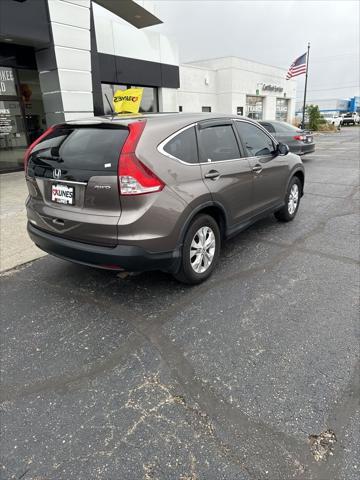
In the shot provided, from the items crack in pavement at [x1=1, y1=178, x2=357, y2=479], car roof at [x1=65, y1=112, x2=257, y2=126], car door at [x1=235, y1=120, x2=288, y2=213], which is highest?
car roof at [x1=65, y1=112, x2=257, y2=126]

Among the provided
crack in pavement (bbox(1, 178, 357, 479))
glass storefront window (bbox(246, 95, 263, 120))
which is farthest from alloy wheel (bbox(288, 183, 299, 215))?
glass storefront window (bbox(246, 95, 263, 120))

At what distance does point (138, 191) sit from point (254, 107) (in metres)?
33.1

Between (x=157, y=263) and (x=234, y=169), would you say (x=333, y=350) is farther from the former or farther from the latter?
(x=234, y=169)

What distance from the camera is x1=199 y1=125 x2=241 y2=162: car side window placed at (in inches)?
142

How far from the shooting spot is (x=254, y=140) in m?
4.55

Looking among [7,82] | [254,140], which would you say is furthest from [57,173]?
[7,82]

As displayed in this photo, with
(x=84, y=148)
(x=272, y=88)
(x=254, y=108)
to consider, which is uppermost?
(x=272, y=88)

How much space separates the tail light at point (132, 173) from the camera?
9.23 ft

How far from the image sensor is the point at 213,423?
81.0 inches

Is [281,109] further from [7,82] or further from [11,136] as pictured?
[11,136]

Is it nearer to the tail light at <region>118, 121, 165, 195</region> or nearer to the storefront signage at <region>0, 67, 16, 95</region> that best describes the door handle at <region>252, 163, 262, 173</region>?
the tail light at <region>118, 121, 165, 195</region>

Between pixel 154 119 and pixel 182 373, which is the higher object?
pixel 154 119

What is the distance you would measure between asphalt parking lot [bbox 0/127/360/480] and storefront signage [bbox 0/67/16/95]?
8724 mm

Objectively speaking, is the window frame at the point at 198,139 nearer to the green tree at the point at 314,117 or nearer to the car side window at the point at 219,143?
the car side window at the point at 219,143
